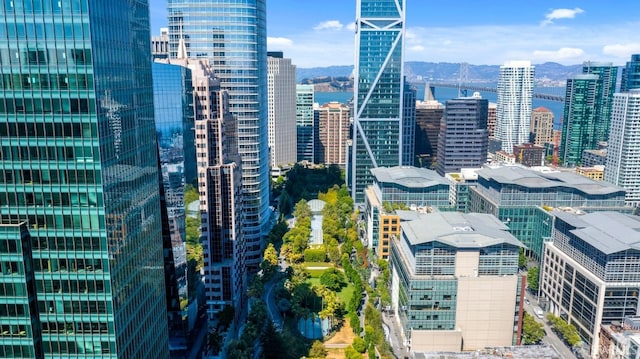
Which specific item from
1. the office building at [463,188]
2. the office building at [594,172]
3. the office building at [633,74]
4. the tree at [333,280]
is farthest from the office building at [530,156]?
the tree at [333,280]

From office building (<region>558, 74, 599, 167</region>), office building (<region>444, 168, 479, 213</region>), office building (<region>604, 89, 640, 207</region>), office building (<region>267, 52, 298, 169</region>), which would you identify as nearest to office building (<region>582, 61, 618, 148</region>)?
office building (<region>558, 74, 599, 167</region>)

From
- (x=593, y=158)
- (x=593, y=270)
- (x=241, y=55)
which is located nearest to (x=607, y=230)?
(x=593, y=270)

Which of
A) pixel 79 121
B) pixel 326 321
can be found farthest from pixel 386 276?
pixel 79 121

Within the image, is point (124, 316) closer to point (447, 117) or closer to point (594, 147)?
point (447, 117)

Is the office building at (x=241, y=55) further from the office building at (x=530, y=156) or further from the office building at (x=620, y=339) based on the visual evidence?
the office building at (x=530, y=156)

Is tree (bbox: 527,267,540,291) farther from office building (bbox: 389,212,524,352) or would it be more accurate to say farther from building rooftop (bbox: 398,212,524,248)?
office building (bbox: 389,212,524,352)

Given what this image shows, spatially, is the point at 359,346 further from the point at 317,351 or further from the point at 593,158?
the point at 593,158
